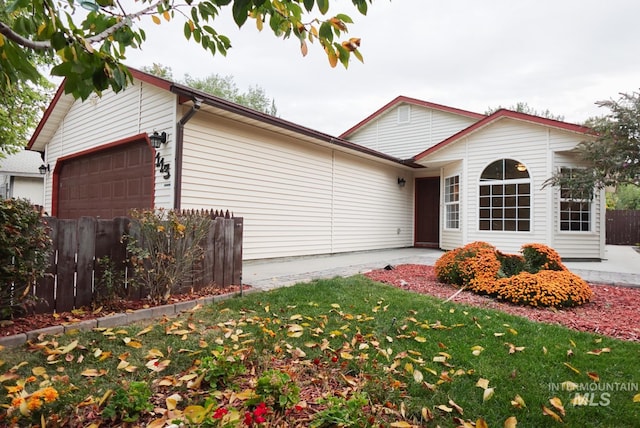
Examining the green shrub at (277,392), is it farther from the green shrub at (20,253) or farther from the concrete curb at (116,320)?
the green shrub at (20,253)

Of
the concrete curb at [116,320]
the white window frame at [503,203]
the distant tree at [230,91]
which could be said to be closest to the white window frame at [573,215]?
the white window frame at [503,203]

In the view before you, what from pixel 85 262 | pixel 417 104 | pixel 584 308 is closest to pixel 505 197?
pixel 584 308

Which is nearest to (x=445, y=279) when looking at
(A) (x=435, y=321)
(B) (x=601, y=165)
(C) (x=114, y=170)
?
(A) (x=435, y=321)

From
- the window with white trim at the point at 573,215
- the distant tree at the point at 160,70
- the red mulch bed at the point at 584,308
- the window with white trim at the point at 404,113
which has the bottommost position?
the red mulch bed at the point at 584,308

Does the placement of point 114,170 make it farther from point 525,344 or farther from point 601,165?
point 601,165

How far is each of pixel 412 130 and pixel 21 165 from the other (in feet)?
71.5

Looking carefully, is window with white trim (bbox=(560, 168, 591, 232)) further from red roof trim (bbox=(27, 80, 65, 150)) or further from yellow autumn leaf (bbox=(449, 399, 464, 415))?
red roof trim (bbox=(27, 80, 65, 150))

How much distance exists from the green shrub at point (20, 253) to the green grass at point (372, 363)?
642mm

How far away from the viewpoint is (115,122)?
7773 mm

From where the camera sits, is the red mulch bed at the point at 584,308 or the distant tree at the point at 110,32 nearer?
the distant tree at the point at 110,32

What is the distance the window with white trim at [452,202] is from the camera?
10672 mm

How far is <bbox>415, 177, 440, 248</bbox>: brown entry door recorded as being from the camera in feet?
41.9

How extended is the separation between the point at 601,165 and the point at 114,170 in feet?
35.9

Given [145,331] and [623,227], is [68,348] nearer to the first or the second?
[145,331]
